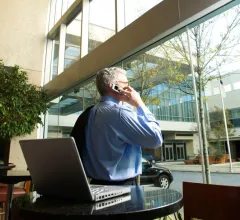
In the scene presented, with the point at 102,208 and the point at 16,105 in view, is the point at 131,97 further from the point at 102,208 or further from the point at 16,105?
the point at 16,105

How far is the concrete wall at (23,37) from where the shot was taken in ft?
18.0

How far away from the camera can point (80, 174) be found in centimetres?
71

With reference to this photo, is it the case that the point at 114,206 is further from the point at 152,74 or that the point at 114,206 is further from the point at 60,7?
the point at 60,7

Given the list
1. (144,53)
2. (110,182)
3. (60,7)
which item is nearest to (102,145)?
(110,182)

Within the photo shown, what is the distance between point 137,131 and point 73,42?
447cm

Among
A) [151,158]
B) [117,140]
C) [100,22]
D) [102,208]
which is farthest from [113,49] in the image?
[102,208]

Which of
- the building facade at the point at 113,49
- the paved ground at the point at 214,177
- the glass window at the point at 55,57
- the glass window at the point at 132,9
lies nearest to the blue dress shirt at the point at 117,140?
the paved ground at the point at 214,177

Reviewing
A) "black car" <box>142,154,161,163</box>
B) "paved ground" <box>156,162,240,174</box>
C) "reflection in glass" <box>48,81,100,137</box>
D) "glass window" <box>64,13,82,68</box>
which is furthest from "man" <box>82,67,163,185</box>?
"glass window" <box>64,13,82,68</box>

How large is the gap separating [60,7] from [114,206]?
6.33 metres

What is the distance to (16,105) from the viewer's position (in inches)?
182

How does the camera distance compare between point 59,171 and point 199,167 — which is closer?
point 59,171

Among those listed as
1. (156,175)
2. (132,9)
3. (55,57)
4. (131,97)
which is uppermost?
(55,57)

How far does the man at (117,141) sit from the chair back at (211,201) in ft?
1.07

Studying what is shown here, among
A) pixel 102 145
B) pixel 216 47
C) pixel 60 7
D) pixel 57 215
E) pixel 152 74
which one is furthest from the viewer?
pixel 60 7
